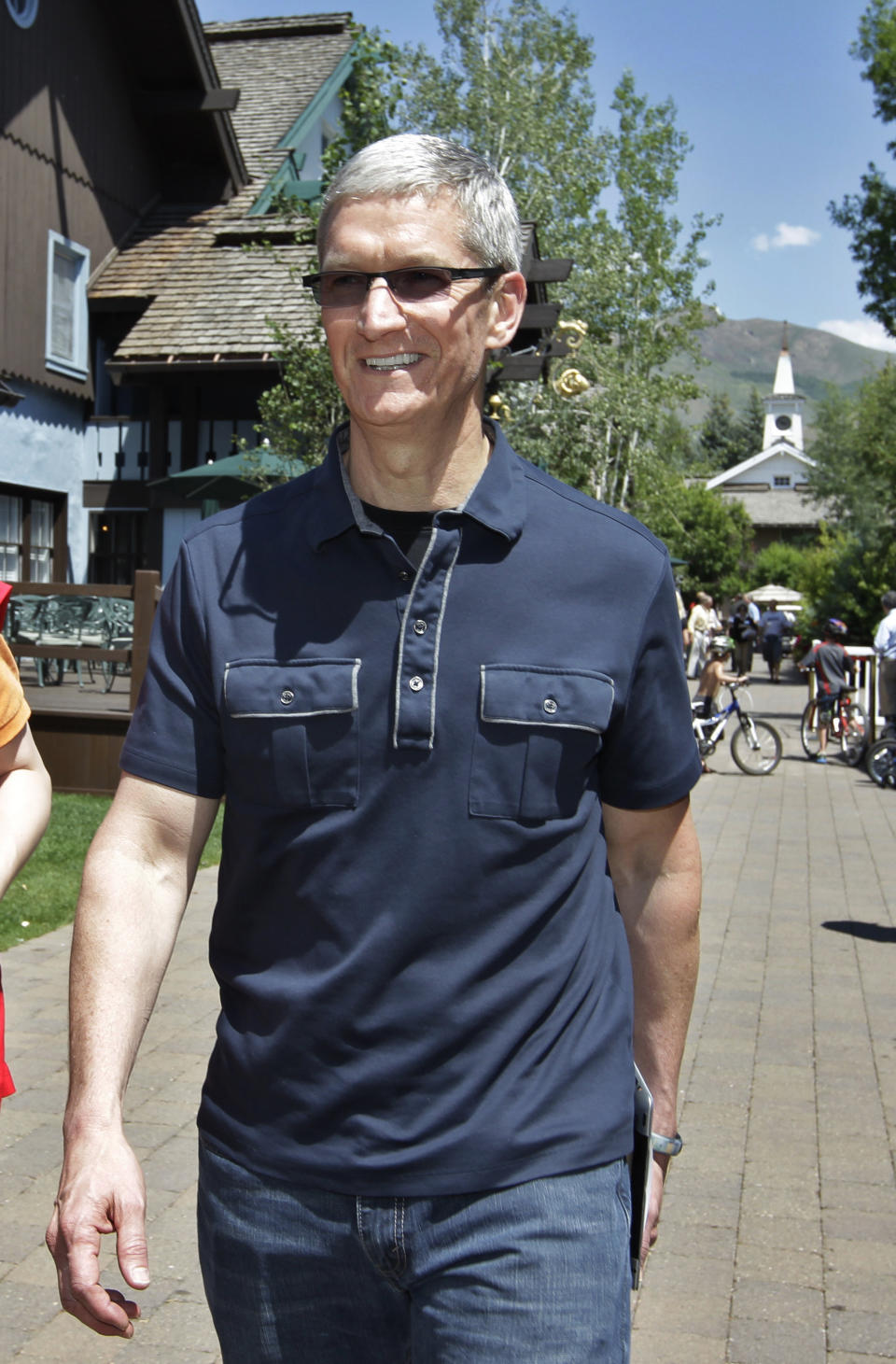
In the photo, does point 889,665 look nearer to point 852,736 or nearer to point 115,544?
point 852,736

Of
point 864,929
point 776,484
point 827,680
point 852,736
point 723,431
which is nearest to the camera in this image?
point 864,929

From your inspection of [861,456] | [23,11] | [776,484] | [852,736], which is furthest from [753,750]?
[776,484]

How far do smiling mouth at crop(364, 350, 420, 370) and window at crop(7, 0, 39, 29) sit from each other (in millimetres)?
18257

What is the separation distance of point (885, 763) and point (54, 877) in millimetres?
10343

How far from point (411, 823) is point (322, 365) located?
40.0ft

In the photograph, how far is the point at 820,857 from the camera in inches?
452

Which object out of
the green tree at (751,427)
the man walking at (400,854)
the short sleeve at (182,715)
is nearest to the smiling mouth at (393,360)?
the man walking at (400,854)

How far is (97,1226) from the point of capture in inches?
69.9

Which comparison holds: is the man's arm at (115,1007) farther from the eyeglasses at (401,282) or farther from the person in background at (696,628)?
the person in background at (696,628)

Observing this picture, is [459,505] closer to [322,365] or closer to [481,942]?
[481,942]

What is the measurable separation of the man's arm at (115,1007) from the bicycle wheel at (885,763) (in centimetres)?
1504

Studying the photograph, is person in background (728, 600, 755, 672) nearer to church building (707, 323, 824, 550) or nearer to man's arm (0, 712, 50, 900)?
church building (707, 323, 824, 550)

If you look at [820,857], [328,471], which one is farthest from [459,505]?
[820,857]

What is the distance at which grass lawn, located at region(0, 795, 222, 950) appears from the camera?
7746 mm
